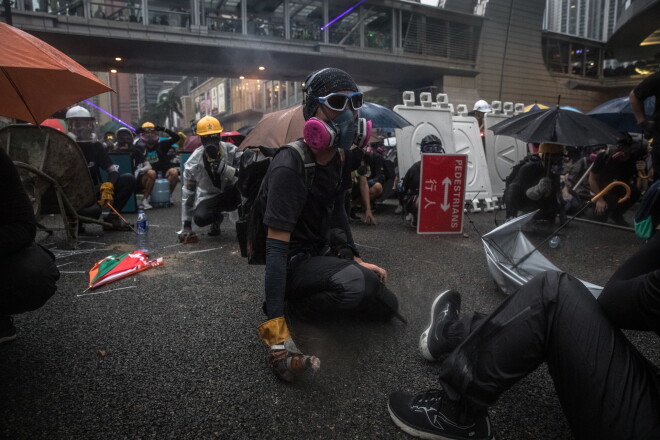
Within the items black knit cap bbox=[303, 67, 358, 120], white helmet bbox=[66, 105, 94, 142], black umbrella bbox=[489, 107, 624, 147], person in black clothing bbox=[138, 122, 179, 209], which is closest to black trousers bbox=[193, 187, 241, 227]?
white helmet bbox=[66, 105, 94, 142]

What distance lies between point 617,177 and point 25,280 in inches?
318

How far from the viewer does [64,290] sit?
12.5ft

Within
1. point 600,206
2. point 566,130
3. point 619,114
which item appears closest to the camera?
point 566,130

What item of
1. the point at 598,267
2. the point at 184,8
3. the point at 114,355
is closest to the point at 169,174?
the point at 114,355

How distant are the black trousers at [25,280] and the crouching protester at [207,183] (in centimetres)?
345

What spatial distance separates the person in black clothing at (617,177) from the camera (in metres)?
6.70

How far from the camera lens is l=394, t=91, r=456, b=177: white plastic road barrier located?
26.6ft

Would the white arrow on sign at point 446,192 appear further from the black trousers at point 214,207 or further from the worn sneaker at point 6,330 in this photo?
the worn sneaker at point 6,330

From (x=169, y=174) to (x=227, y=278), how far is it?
6.65 metres

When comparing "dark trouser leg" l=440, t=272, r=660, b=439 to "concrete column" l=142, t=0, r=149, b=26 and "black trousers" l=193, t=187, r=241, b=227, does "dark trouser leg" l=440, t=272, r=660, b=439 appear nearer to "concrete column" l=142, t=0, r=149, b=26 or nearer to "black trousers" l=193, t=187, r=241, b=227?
"black trousers" l=193, t=187, r=241, b=227

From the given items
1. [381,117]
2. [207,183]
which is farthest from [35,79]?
[381,117]

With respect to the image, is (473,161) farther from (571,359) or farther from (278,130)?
(571,359)

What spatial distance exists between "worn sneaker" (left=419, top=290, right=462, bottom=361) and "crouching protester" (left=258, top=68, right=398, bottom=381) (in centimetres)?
40

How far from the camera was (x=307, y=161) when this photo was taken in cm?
229
